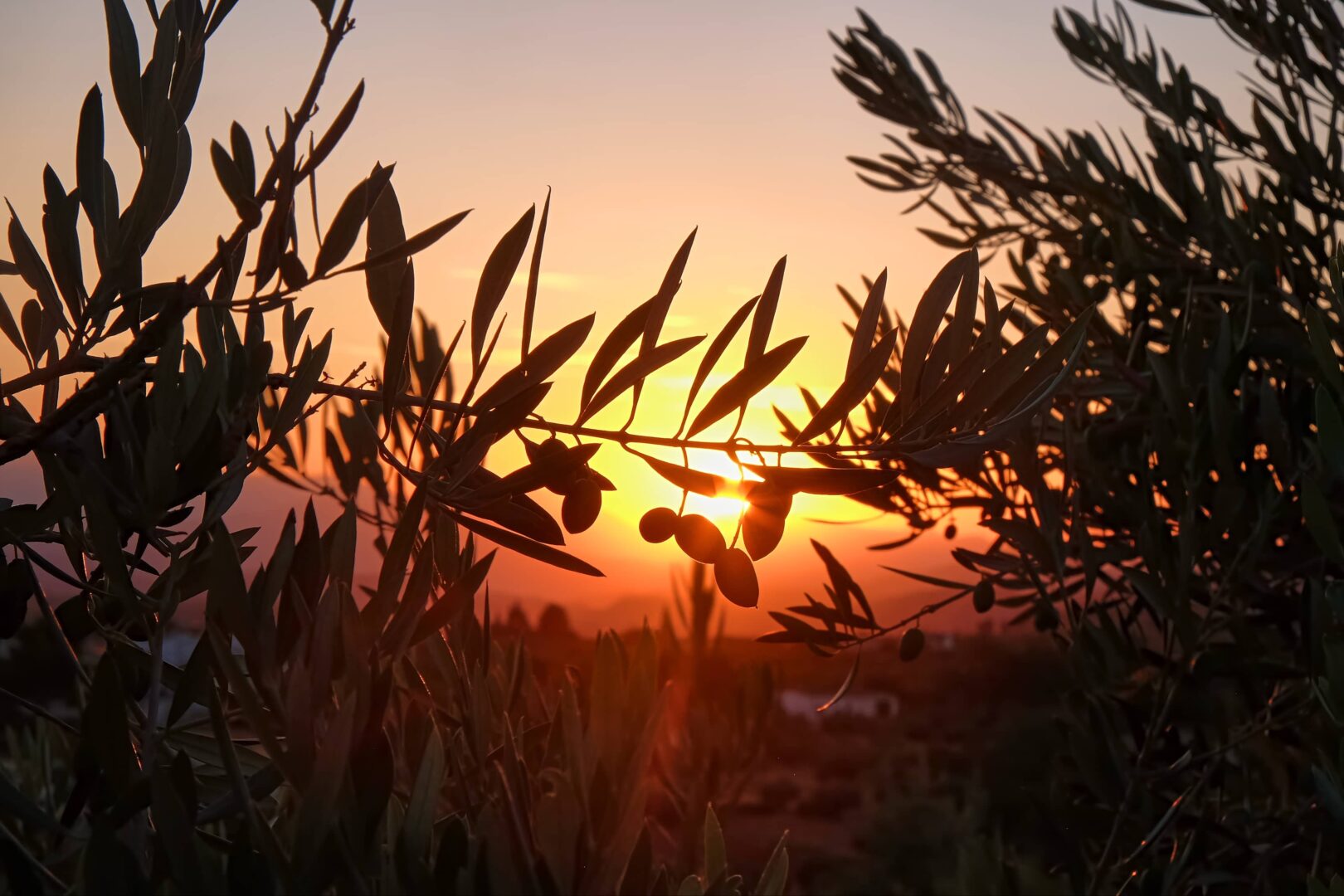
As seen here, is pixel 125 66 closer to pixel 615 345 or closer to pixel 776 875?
pixel 615 345

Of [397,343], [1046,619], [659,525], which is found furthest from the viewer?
[1046,619]

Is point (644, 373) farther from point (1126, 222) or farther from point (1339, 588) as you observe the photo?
point (1126, 222)

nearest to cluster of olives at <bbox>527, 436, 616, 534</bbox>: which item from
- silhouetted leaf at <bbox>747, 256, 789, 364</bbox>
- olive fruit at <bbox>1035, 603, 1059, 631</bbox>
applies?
silhouetted leaf at <bbox>747, 256, 789, 364</bbox>

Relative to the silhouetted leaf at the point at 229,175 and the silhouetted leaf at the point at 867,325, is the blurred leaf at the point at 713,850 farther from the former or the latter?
the silhouetted leaf at the point at 229,175

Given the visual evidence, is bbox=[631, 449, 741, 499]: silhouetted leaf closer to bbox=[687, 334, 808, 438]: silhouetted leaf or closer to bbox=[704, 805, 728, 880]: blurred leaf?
bbox=[687, 334, 808, 438]: silhouetted leaf

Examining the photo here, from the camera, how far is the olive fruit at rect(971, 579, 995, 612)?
1651 millimetres

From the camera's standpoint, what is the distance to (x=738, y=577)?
0.60m

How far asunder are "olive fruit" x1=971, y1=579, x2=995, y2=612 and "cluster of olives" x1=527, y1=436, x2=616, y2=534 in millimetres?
1180

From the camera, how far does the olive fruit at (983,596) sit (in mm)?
1651

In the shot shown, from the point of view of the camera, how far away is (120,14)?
55 centimetres

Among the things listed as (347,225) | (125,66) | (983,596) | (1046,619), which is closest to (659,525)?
(347,225)

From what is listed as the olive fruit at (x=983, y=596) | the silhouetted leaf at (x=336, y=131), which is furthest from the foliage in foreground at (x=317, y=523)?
the olive fruit at (x=983, y=596)

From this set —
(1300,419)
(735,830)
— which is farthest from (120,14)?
(735,830)

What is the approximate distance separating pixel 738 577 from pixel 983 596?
45.3 inches
